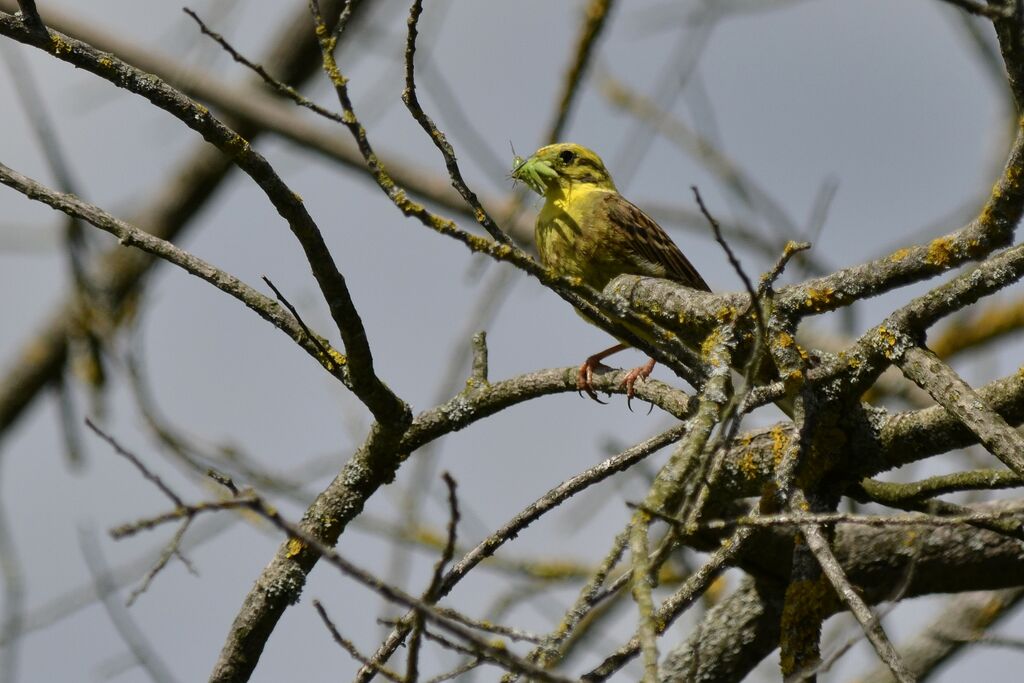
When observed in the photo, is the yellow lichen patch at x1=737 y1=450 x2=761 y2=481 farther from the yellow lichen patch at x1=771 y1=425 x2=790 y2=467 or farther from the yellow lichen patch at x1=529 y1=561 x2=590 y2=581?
the yellow lichen patch at x1=529 y1=561 x2=590 y2=581

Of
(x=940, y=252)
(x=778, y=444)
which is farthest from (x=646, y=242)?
(x=940, y=252)

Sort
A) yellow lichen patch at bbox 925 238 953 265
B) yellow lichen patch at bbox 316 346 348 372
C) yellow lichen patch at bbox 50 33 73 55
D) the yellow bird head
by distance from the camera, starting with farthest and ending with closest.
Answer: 1. the yellow bird head
2. yellow lichen patch at bbox 316 346 348 372
3. yellow lichen patch at bbox 50 33 73 55
4. yellow lichen patch at bbox 925 238 953 265

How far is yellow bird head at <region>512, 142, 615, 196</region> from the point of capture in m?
6.50

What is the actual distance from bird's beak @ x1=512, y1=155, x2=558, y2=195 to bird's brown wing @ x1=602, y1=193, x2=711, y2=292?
1.03ft

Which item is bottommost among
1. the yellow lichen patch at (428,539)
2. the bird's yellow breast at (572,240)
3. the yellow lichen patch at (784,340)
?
the yellow lichen patch at (784,340)

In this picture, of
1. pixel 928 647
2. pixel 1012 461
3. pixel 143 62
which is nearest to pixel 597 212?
pixel 928 647

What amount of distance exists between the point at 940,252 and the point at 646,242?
11.0 ft

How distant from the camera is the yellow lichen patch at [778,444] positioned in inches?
164

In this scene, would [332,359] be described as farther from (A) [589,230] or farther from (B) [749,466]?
(A) [589,230]

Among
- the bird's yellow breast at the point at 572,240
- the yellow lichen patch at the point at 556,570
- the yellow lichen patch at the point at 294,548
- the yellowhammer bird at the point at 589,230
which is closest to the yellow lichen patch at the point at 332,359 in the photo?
the yellow lichen patch at the point at 294,548

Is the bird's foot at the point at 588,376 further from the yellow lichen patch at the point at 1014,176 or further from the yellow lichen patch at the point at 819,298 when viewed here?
the yellow lichen patch at the point at 1014,176

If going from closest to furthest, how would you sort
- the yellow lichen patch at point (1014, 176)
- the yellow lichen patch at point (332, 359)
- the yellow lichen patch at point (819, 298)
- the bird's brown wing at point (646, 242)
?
1. the yellow lichen patch at point (1014, 176)
2. the yellow lichen patch at point (819, 298)
3. the yellow lichen patch at point (332, 359)
4. the bird's brown wing at point (646, 242)

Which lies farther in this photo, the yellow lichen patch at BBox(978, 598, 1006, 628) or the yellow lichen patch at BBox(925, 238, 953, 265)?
the yellow lichen patch at BBox(978, 598, 1006, 628)

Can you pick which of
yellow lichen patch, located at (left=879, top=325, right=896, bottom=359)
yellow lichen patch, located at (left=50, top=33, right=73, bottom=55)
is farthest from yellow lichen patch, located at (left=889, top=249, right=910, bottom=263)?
yellow lichen patch, located at (left=50, top=33, right=73, bottom=55)
